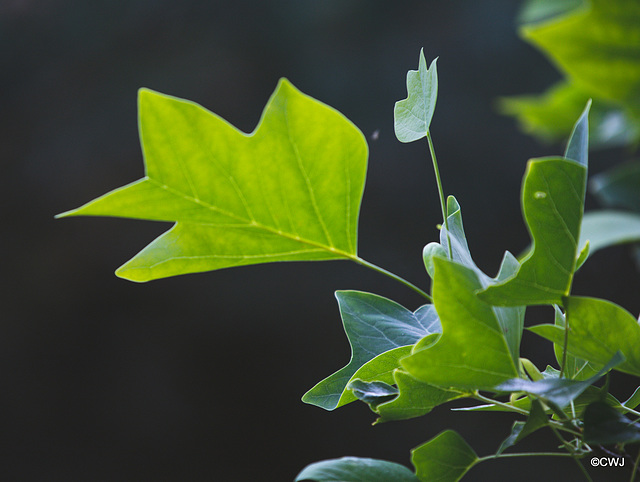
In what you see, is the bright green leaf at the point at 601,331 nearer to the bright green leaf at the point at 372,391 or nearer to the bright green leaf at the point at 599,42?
the bright green leaf at the point at 372,391

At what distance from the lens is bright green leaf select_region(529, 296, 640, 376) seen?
17cm

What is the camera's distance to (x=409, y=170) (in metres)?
1.68

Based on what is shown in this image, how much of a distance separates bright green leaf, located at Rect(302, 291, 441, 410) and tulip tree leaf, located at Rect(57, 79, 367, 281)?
2 centimetres

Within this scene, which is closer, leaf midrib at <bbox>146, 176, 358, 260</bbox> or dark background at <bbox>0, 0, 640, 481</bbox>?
leaf midrib at <bbox>146, 176, 358, 260</bbox>

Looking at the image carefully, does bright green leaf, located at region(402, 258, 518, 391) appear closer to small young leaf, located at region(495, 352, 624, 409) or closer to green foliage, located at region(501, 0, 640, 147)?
small young leaf, located at region(495, 352, 624, 409)

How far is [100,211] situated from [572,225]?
0.14 metres

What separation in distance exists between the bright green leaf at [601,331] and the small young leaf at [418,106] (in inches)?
2.8

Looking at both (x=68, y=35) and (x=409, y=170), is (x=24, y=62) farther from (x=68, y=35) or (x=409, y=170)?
(x=409, y=170)

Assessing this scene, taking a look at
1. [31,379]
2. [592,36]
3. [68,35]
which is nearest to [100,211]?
[592,36]

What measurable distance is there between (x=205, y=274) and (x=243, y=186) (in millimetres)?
1469

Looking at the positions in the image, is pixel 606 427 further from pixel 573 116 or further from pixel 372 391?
pixel 573 116

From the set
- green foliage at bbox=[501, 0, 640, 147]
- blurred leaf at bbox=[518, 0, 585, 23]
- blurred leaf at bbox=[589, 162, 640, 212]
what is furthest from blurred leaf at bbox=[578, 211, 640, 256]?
blurred leaf at bbox=[518, 0, 585, 23]

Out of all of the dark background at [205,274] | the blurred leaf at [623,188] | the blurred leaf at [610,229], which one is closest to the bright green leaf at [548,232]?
the blurred leaf at [610,229]

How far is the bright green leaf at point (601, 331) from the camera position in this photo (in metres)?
0.17
